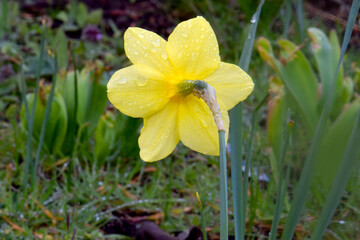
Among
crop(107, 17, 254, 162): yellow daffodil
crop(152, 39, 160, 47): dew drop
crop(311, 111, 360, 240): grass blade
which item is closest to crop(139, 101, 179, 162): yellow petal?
crop(107, 17, 254, 162): yellow daffodil

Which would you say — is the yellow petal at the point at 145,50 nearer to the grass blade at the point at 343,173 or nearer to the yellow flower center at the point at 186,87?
the yellow flower center at the point at 186,87

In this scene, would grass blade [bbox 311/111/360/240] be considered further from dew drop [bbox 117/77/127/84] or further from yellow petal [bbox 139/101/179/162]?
dew drop [bbox 117/77/127/84]

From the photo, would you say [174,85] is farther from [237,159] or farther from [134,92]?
[237,159]

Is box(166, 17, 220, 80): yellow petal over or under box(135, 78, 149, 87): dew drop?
over

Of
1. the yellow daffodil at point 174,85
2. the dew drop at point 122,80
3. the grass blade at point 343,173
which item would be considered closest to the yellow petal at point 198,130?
the yellow daffodil at point 174,85

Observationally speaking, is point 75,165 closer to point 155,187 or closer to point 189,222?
point 155,187

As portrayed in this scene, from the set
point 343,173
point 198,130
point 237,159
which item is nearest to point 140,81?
point 198,130

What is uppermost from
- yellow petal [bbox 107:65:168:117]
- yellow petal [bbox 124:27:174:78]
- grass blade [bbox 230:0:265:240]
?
yellow petal [bbox 124:27:174:78]
